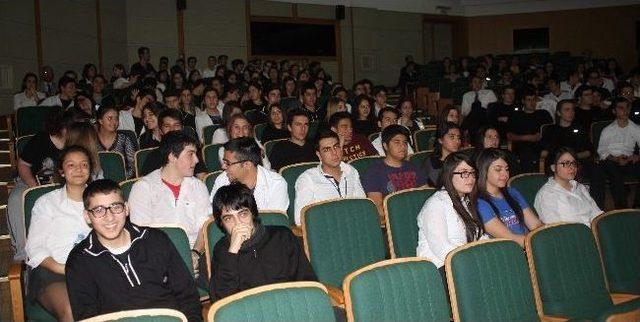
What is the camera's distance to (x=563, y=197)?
3986 millimetres

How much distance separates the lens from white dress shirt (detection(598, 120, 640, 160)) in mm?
6410

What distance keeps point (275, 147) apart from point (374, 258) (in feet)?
6.28

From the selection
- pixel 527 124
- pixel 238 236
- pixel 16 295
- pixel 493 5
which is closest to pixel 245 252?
pixel 238 236

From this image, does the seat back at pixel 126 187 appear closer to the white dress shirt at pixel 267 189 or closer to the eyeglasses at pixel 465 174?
the white dress shirt at pixel 267 189

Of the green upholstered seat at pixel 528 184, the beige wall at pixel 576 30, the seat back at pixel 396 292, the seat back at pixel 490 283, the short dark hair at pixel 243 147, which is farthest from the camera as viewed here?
the beige wall at pixel 576 30

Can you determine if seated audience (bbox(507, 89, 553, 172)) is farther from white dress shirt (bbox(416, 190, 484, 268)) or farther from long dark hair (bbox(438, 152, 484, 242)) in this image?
white dress shirt (bbox(416, 190, 484, 268))

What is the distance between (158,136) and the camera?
227 inches

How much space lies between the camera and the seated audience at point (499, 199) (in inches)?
142

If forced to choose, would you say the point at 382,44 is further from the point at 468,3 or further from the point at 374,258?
the point at 374,258

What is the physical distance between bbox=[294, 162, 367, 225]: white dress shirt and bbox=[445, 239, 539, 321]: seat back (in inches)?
55.1

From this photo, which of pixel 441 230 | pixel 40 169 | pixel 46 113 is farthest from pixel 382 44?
pixel 441 230

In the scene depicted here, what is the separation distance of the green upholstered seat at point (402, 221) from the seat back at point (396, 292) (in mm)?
1167

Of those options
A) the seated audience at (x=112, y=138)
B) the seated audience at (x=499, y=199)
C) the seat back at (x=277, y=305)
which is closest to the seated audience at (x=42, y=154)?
the seated audience at (x=112, y=138)

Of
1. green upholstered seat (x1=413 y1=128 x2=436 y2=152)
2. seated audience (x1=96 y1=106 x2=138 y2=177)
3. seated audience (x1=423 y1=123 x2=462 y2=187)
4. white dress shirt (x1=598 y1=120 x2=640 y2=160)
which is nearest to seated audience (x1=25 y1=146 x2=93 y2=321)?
seated audience (x1=96 y1=106 x2=138 y2=177)
